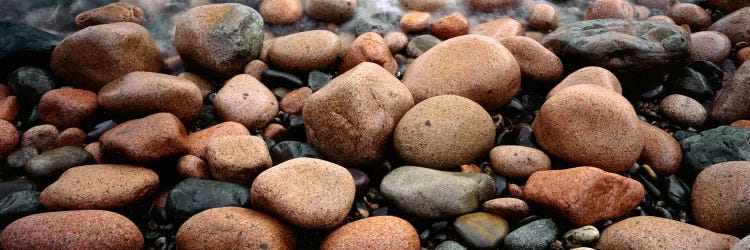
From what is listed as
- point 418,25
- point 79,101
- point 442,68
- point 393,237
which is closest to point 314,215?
point 393,237

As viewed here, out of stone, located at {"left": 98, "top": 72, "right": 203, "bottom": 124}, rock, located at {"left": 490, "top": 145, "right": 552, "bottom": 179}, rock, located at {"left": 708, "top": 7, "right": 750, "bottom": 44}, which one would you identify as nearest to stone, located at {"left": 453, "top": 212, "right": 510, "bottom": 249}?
rock, located at {"left": 490, "top": 145, "right": 552, "bottom": 179}

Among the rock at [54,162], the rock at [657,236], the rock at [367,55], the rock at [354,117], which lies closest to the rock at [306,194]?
the rock at [354,117]

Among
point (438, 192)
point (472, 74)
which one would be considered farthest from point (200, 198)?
point (472, 74)

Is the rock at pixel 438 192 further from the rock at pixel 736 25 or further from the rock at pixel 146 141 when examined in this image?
the rock at pixel 736 25

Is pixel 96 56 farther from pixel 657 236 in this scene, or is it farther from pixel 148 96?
pixel 657 236

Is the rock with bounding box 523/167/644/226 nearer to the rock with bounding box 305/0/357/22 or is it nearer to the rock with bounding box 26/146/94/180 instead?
the rock with bounding box 26/146/94/180
